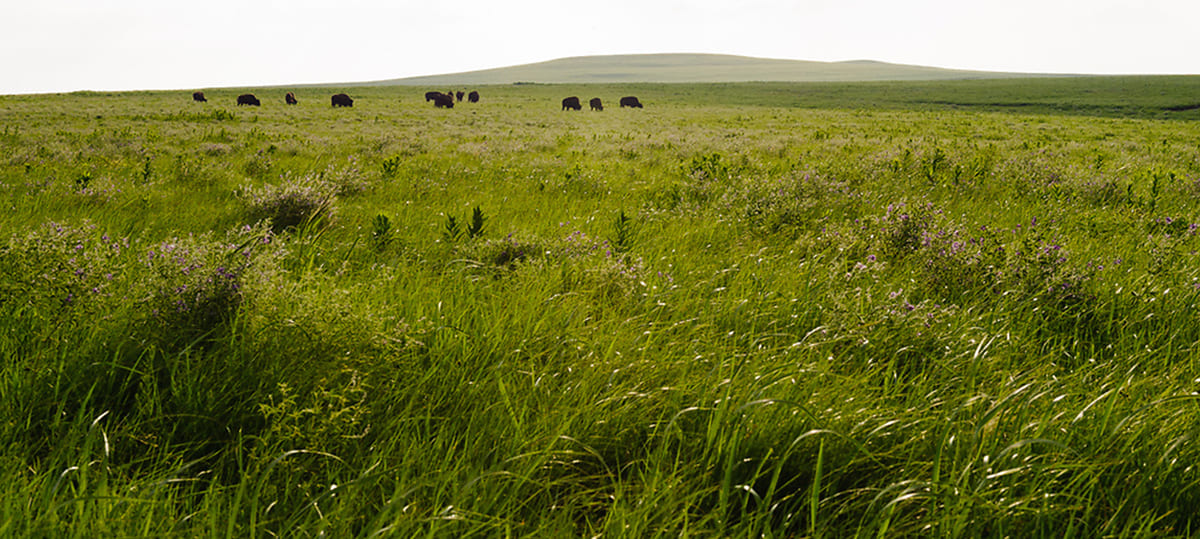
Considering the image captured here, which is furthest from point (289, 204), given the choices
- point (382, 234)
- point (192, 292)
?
point (192, 292)

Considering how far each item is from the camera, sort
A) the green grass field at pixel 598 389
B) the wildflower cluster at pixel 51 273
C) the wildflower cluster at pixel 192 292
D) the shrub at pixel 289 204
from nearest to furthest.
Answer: the green grass field at pixel 598 389
the wildflower cluster at pixel 192 292
the wildflower cluster at pixel 51 273
the shrub at pixel 289 204

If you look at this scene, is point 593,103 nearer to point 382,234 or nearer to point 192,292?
point 382,234

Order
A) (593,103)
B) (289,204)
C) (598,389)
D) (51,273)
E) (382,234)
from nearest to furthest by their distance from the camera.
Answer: (598,389) → (51,273) → (382,234) → (289,204) → (593,103)

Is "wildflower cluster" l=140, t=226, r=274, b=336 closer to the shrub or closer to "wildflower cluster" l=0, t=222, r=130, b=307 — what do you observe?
"wildflower cluster" l=0, t=222, r=130, b=307

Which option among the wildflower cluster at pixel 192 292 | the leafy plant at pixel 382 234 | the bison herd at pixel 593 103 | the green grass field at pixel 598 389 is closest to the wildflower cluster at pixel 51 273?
the green grass field at pixel 598 389

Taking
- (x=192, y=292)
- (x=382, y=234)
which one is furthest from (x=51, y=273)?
(x=382, y=234)

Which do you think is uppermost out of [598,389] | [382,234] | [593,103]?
[593,103]

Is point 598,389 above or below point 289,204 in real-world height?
below

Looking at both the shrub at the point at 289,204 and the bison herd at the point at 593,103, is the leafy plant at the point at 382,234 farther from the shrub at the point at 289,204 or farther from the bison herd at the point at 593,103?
the bison herd at the point at 593,103

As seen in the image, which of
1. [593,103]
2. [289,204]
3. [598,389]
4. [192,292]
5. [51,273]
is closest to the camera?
[598,389]

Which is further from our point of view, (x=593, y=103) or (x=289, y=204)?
(x=593, y=103)

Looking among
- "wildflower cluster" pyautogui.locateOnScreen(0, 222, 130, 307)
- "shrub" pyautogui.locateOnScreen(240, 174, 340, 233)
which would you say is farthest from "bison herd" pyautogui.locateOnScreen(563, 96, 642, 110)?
"wildflower cluster" pyautogui.locateOnScreen(0, 222, 130, 307)

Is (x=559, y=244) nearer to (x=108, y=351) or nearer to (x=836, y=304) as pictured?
(x=836, y=304)

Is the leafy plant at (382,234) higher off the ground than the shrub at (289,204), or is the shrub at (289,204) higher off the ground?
the shrub at (289,204)
